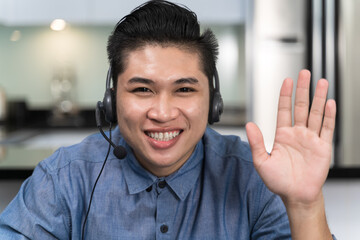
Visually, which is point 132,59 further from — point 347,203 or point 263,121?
point 263,121

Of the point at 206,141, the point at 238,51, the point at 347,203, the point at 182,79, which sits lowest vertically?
the point at 347,203

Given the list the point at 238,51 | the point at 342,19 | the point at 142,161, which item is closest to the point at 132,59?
the point at 142,161

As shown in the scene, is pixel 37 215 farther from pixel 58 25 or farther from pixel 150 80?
pixel 58 25

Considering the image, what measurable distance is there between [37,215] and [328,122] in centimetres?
73

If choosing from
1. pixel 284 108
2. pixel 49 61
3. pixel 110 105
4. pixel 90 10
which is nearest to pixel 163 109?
pixel 110 105

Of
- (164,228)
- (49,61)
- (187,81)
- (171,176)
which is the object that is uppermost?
(49,61)

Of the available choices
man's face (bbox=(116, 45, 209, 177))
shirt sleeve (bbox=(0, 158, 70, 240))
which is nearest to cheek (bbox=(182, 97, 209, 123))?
man's face (bbox=(116, 45, 209, 177))

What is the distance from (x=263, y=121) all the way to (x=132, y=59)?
1.63 meters

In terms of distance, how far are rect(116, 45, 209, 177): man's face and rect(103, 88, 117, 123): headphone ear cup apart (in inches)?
1.6

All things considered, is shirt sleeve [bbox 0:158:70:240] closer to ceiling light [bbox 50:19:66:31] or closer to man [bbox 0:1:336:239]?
man [bbox 0:1:336:239]

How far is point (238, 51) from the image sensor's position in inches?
130

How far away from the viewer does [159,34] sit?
1058 millimetres

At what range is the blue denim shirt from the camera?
1093 mm

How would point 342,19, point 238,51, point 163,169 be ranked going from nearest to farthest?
point 163,169
point 342,19
point 238,51
